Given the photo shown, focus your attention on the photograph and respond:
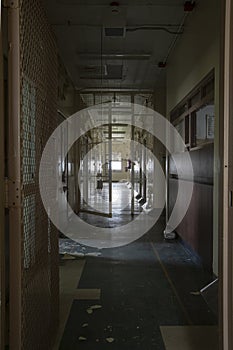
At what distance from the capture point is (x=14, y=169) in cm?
166

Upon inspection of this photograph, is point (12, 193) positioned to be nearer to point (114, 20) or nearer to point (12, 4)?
point (12, 4)

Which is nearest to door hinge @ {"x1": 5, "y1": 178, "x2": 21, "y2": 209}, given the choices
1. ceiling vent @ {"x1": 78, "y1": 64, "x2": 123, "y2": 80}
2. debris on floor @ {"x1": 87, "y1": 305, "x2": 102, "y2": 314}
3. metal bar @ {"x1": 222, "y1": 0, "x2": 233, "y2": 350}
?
metal bar @ {"x1": 222, "y1": 0, "x2": 233, "y2": 350}

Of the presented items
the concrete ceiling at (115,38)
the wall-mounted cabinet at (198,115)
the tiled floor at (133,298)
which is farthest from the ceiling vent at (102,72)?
the tiled floor at (133,298)

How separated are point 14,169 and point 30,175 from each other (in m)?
0.28

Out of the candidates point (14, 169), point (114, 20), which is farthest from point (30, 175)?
point (114, 20)

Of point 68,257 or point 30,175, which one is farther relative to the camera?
point 68,257

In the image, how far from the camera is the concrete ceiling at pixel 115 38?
4.64m

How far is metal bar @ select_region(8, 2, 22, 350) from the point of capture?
1.64 m

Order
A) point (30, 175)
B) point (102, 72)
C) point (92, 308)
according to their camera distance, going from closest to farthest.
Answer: point (30, 175)
point (92, 308)
point (102, 72)

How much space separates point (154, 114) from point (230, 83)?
720cm

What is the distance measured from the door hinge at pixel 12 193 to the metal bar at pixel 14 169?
0.01 metres

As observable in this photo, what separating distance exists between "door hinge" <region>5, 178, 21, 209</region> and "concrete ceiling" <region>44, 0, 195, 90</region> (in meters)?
3.52

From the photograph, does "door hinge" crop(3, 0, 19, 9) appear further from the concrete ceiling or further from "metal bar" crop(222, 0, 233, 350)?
the concrete ceiling

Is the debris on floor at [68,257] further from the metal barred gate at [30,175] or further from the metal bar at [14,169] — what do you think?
the metal bar at [14,169]
